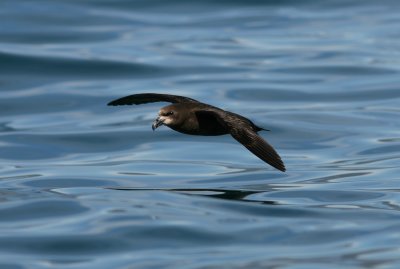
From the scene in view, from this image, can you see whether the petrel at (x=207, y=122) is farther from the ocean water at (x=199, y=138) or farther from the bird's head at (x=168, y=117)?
the ocean water at (x=199, y=138)

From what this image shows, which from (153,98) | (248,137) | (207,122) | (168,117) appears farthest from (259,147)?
(153,98)

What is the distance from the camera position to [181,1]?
23.4m

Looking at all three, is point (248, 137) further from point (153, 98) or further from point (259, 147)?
point (153, 98)

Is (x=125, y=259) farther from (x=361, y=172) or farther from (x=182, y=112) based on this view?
(x=361, y=172)

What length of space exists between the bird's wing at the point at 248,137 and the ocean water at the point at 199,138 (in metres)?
0.46

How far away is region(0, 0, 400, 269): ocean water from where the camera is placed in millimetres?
9398

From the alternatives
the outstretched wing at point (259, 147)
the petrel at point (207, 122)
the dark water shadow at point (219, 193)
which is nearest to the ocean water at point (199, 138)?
the dark water shadow at point (219, 193)

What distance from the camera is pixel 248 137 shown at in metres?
10.6

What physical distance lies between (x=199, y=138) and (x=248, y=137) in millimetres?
3803

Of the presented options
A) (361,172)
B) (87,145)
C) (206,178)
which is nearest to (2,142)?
(87,145)

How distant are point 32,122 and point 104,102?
1.29 m

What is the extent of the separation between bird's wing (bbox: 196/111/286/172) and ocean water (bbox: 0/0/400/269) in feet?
1.51

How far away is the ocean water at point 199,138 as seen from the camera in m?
9.40

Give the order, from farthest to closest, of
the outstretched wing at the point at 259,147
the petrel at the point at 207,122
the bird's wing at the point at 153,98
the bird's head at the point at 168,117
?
1. the bird's wing at the point at 153,98
2. the bird's head at the point at 168,117
3. the petrel at the point at 207,122
4. the outstretched wing at the point at 259,147
